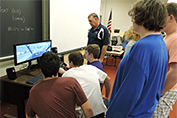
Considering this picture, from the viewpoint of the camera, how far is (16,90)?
5.99 ft

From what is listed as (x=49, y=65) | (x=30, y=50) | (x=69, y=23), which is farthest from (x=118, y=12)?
(x=49, y=65)

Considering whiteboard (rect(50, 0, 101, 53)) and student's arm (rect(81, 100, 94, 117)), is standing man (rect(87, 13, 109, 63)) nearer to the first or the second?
whiteboard (rect(50, 0, 101, 53))

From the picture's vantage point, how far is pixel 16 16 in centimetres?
216

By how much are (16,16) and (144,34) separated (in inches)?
85.0

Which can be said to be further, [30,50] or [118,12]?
[118,12]

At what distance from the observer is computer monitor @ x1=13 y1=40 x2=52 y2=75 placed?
72.1 inches

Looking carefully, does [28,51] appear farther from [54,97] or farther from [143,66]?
[143,66]

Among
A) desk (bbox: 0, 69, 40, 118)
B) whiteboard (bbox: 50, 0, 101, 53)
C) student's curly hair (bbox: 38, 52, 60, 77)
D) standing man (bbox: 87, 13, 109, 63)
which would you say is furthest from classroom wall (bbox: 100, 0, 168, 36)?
student's curly hair (bbox: 38, 52, 60, 77)

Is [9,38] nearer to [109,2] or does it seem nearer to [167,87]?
[167,87]

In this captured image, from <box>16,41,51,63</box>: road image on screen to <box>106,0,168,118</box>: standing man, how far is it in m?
1.63

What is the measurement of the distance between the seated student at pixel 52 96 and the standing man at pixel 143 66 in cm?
37

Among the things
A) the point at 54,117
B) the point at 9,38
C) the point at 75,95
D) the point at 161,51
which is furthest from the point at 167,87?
the point at 9,38

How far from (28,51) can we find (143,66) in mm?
1834

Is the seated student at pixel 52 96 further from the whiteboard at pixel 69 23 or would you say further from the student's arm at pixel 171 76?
the whiteboard at pixel 69 23
